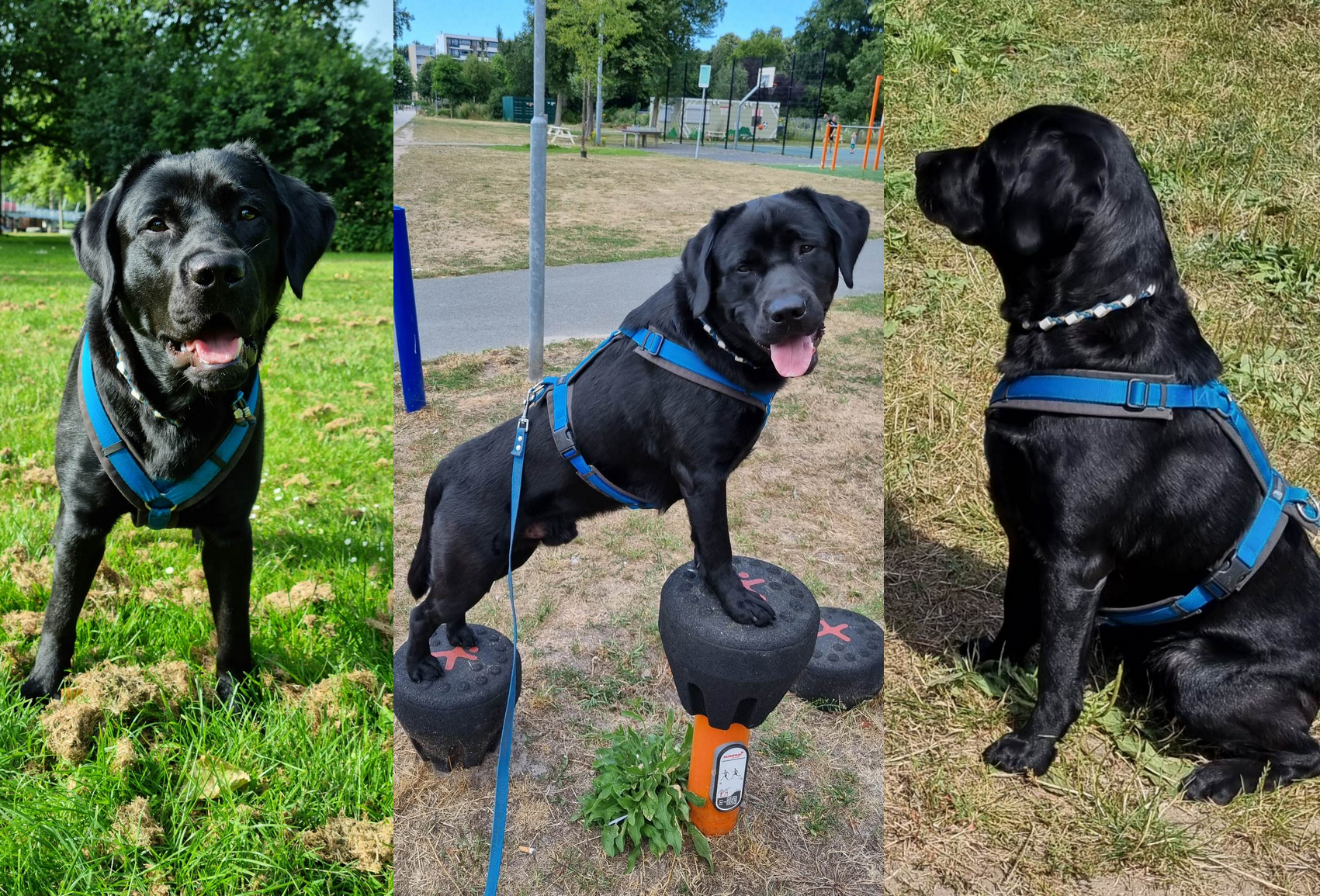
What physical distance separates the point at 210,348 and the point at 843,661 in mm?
1769

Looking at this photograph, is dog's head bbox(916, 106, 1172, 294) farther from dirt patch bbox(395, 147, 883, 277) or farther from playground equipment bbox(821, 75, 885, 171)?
dirt patch bbox(395, 147, 883, 277)

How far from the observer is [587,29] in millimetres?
1626

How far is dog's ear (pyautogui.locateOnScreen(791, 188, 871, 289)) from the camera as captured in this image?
171 cm

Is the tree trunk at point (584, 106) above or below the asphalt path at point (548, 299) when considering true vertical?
above

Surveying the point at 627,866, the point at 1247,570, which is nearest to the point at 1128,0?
the point at 1247,570

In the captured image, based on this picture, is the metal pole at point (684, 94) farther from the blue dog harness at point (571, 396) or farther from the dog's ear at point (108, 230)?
the dog's ear at point (108, 230)

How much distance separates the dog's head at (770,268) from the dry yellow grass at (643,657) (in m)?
0.20

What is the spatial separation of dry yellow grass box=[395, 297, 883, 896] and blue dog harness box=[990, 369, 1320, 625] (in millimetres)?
656

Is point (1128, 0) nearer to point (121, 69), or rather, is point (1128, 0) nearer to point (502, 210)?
point (502, 210)

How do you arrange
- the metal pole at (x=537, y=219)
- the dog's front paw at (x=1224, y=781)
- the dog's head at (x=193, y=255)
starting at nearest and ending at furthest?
the metal pole at (x=537, y=219), the dog's head at (x=193, y=255), the dog's front paw at (x=1224, y=781)

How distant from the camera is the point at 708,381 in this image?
1718 mm

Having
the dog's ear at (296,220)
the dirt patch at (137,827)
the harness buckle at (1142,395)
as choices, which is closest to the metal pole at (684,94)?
the dog's ear at (296,220)

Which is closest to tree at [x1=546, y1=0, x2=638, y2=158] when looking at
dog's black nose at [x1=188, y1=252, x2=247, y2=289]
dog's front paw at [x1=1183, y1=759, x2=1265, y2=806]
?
dog's black nose at [x1=188, y1=252, x2=247, y2=289]

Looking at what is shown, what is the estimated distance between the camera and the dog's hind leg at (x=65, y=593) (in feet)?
7.82
